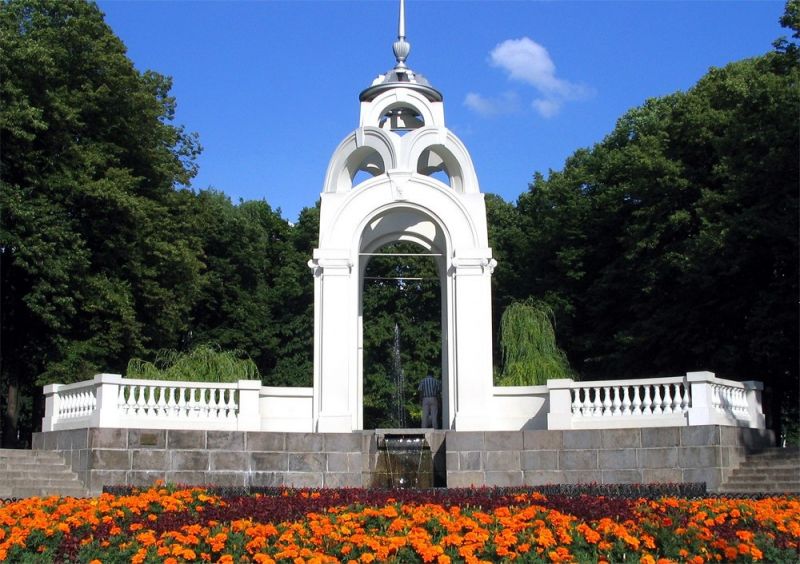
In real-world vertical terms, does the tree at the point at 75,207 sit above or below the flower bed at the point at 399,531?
above

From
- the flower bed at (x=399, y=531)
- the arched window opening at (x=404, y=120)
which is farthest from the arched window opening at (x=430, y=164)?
the flower bed at (x=399, y=531)

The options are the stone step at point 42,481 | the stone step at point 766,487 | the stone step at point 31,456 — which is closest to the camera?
the stone step at point 766,487

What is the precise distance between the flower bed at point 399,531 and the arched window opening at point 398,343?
27.9 meters

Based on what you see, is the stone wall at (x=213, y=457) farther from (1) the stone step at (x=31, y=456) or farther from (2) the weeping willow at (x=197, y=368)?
(2) the weeping willow at (x=197, y=368)

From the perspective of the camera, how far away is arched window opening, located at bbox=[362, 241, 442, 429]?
3916cm

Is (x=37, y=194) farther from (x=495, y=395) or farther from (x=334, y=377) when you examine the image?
(x=495, y=395)

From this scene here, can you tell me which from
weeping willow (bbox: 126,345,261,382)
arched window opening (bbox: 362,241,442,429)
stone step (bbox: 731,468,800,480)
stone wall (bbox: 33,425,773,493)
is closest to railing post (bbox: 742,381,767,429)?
stone wall (bbox: 33,425,773,493)

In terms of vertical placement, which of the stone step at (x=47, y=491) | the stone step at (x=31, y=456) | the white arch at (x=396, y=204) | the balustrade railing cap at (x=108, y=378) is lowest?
the stone step at (x=47, y=491)

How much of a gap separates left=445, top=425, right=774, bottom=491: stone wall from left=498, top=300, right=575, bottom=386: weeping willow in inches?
460

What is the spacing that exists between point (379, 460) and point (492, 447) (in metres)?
2.17

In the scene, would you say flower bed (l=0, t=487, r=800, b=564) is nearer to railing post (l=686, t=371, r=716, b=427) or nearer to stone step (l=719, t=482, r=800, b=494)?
stone step (l=719, t=482, r=800, b=494)

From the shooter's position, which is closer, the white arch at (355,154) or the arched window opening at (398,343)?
the white arch at (355,154)

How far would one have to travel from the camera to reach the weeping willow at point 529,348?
29188 mm

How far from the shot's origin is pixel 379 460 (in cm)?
1769
